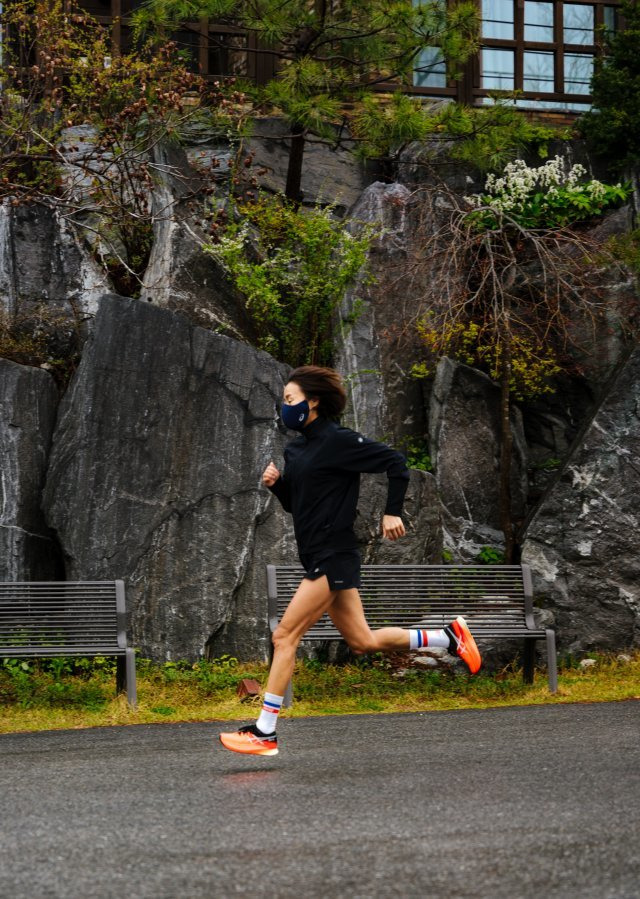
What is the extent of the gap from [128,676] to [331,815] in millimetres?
4031

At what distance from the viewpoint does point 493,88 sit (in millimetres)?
16047

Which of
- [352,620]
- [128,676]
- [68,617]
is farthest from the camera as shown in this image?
[68,617]

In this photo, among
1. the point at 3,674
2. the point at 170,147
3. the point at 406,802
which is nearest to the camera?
the point at 406,802

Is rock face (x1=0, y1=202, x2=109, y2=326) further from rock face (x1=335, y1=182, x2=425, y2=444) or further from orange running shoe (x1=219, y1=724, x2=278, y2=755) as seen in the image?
orange running shoe (x1=219, y1=724, x2=278, y2=755)

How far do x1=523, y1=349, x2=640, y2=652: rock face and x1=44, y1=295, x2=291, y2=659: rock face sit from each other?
247cm

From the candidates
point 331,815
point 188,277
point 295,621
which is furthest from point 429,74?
point 331,815

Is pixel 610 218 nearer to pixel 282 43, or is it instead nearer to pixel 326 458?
pixel 282 43

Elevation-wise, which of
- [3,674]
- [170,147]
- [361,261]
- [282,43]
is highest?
[282,43]

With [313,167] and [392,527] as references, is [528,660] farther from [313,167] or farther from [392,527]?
[313,167]

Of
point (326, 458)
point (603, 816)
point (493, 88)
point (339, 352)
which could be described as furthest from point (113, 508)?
point (493, 88)

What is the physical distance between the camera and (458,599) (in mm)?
9320

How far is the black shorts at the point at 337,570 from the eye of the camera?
5.89 metres

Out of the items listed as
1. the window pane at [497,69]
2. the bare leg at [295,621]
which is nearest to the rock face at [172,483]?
the bare leg at [295,621]

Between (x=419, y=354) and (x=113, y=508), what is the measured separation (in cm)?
397
